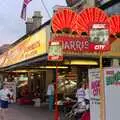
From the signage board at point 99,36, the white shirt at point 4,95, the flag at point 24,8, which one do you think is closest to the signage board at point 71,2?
the flag at point 24,8

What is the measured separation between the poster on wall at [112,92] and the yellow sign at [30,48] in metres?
8.14

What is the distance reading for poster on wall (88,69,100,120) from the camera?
577 inches

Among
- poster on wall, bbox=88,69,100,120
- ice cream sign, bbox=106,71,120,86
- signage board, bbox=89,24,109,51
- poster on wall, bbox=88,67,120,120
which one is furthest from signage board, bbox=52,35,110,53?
signage board, bbox=89,24,109,51

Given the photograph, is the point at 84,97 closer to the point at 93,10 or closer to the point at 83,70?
the point at 93,10

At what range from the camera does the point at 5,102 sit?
23.0 m

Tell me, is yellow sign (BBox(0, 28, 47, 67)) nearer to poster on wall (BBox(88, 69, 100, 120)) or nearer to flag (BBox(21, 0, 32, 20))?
flag (BBox(21, 0, 32, 20))

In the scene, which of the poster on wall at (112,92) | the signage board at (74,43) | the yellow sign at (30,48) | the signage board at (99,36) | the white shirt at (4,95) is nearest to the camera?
the signage board at (99,36)

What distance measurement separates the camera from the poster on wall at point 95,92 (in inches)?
577

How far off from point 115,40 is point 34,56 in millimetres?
4397

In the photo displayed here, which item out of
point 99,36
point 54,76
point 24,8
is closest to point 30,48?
point 24,8

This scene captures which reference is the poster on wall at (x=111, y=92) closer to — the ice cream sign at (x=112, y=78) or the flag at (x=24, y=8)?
the ice cream sign at (x=112, y=78)

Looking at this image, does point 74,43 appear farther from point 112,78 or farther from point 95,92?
point 112,78

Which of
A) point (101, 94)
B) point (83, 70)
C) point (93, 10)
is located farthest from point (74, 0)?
point (101, 94)

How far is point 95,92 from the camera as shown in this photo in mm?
14812
